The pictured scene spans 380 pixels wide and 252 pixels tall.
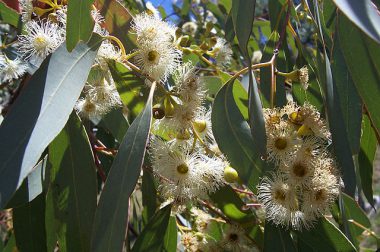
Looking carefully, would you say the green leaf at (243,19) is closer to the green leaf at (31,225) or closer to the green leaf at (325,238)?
the green leaf at (325,238)

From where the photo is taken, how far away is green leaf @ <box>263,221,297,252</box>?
4.66ft

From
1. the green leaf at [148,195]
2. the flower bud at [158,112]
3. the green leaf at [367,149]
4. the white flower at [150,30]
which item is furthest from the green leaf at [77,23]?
the green leaf at [367,149]

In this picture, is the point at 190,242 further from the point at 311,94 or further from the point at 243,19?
the point at 243,19

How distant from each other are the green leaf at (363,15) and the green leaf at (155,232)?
78 centimetres

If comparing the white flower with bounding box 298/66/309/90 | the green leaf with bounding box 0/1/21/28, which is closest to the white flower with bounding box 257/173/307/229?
the white flower with bounding box 298/66/309/90

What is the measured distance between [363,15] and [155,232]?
2.80ft

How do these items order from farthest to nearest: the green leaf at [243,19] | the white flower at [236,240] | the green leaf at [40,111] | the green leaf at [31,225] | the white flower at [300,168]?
the white flower at [236,240]
the green leaf at [31,225]
the white flower at [300,168]
the green leaf at [243,19]
the green leaf at [40,111]

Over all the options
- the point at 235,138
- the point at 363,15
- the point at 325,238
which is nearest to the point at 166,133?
the point at 235,138

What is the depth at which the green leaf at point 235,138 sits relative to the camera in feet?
4.44

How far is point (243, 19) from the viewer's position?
1.21 meters

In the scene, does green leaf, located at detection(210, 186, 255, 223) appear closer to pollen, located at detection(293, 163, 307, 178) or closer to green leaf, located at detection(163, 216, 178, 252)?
green leaf, located at detection(163, 216, 178, 252)

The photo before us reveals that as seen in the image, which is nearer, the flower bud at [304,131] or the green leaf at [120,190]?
the green leaf at [120,190]

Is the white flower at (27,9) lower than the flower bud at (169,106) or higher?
higher

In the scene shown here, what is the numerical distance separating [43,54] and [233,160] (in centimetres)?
58
